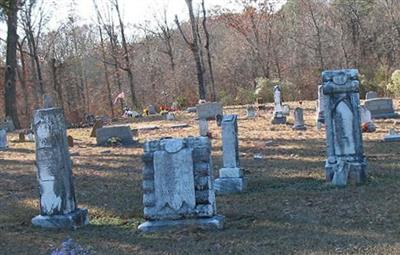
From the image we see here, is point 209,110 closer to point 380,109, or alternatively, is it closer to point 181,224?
point 380,109

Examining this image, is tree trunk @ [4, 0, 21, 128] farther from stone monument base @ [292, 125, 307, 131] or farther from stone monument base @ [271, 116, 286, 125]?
stone monument base @ [292, 125, 307, 131]

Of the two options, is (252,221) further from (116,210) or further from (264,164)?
(264,164)

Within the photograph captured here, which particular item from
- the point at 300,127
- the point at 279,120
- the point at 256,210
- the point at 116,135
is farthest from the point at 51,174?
the point at 279,120

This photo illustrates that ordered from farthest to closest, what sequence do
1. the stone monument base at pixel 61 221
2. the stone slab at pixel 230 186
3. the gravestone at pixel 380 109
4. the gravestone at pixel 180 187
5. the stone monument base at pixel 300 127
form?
the gravestone at pixel 380 109 < the stone monument base at pixel 300 127 < the stone slab at pixel 230 186 < the stone monument base at pixel 61 221 < the gravestone at pixel 180 187

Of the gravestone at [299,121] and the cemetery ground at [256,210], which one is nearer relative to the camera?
the cemetery ground at [256,210]

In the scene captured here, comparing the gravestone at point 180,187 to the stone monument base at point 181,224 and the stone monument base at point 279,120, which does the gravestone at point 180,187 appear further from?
the stone monument base at point 279,120

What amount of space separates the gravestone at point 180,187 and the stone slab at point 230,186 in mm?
2297

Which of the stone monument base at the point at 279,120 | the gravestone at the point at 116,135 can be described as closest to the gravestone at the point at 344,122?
the gravestone at the point at 116,135

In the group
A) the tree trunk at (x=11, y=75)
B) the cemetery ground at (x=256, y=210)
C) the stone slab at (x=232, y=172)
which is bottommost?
the cemetery ground at (x=256, y=210)

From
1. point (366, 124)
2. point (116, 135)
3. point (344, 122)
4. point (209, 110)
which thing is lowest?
point (366, 124)

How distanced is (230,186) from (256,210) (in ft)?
5.35

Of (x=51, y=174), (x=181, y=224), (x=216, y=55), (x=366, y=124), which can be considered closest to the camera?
(x=181, y=224)

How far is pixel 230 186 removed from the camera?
32.7ft

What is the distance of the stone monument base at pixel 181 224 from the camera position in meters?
7.45
